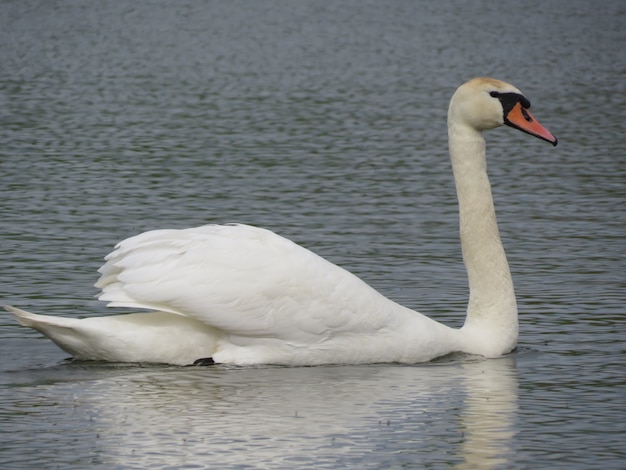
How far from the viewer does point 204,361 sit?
9305 mm

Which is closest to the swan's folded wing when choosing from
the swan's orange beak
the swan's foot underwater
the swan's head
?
the swan's foot underwater

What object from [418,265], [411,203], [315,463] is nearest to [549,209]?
[411,203]

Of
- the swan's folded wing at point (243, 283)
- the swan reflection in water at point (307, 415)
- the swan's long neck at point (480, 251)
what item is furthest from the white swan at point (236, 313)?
the swan's long neck at point (480, 251)

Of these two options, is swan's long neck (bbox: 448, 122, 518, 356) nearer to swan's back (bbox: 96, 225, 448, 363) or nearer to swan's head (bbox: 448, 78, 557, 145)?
swan's head (bbox: 448, 78, 557, 145)

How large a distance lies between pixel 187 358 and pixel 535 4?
4242 cm

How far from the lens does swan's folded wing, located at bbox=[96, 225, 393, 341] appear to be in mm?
9070

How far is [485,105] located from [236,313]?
212cm

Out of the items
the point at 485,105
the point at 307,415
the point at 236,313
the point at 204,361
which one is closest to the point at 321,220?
the point at 485,105

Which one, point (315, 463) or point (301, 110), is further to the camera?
point (301, 110)

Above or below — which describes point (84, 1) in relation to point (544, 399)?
above

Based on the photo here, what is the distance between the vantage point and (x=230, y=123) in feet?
73.6

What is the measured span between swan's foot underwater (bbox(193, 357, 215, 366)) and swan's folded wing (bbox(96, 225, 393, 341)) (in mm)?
194

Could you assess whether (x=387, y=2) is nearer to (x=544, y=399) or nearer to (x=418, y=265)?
(x=418, y=265)

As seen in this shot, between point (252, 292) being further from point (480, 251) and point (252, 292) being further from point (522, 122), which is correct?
point (522, 122)
